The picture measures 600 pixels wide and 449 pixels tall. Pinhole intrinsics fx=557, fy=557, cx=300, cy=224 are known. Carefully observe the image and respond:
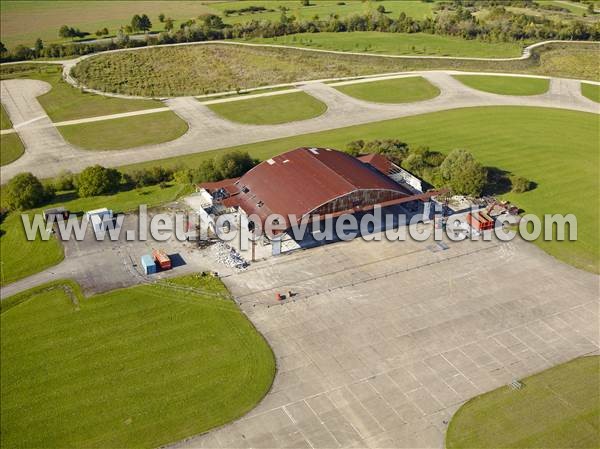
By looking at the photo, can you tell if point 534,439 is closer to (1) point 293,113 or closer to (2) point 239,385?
(2) point 239,385

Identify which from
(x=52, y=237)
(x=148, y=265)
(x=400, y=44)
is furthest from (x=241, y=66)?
(x=148, y=265)

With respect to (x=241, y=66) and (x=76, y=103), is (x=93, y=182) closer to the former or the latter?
(x=76, y=103)

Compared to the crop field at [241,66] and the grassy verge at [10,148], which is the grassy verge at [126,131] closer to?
the grassy verge at [10,148]

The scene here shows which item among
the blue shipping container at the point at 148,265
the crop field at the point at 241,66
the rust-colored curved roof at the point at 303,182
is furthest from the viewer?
the crop field at the point at 241,66

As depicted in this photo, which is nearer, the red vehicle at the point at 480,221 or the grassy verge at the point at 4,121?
the red vehicle at the point at 480,221

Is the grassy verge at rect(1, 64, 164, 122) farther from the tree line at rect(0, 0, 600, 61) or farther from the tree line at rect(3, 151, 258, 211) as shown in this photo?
the tree line at rect(0, 0, 600, 61)

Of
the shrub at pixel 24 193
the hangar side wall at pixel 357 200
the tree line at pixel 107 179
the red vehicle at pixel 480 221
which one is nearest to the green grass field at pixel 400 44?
the tree line at pixel 107 179
